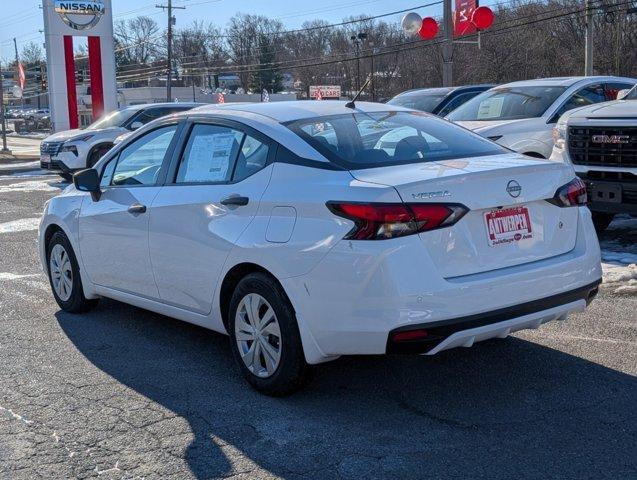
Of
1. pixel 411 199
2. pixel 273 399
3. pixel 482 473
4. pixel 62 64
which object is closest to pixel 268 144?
pixel 411 199

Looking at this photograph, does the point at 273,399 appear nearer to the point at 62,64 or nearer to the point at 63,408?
the point at 63,408

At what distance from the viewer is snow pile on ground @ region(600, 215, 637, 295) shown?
669 cm

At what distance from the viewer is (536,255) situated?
165 inches

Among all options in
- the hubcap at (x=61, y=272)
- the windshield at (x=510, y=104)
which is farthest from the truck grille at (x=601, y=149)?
the hubcap at (x=61, y=272)

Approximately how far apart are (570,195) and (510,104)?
676 cm

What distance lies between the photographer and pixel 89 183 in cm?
580

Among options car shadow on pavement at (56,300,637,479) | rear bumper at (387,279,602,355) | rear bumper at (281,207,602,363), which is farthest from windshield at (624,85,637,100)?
rear bumper at (281,207,602,363)

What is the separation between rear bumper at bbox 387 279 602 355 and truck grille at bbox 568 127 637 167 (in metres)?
3.98

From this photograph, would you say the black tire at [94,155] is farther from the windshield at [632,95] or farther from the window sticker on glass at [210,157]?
the window sticker on glass at [210,157]

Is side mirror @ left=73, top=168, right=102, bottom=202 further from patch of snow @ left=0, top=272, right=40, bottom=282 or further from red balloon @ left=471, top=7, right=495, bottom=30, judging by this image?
red balloon @ left=471, top=7, right=495, bottom=30

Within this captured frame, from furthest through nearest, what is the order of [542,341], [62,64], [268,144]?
[62,64], [542,341], [268,144]

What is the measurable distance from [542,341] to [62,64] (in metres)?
26.8

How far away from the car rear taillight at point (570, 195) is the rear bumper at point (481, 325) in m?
0.50

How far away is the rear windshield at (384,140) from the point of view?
443 centimetres
